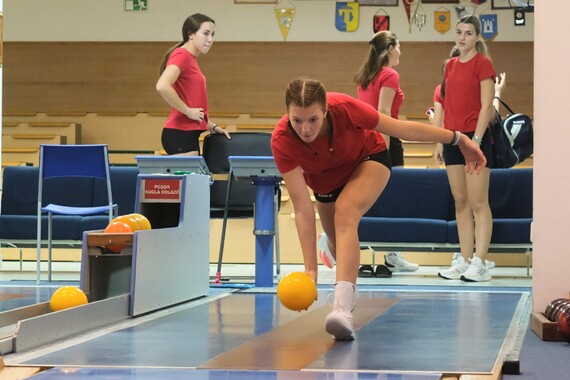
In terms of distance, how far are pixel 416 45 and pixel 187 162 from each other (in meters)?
7.31

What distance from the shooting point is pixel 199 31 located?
271 inches

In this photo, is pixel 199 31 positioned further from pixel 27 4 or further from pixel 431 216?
pixel 27 4

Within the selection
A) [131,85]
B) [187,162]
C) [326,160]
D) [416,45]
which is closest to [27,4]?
[131,85]

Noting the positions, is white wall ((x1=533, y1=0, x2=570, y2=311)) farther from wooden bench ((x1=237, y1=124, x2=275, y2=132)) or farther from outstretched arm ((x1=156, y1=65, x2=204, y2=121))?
wooden bench ((x1=237, y1=124, x2=275, y2=132))

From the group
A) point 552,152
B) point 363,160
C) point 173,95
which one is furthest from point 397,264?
point 363,160

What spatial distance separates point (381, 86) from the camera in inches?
294

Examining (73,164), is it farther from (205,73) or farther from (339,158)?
(205,73)

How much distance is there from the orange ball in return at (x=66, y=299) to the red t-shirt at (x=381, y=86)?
345cm

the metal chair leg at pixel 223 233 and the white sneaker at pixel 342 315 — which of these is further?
the metal chair leg at pixel 223 233

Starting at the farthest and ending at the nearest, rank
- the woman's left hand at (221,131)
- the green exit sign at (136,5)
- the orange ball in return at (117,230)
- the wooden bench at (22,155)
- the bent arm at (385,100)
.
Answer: the green exit sign at (136,5), the wooden bench at (22,155), the bent arm at (385,100), the woman's left hand at (221,131), the orange ball in return at (117,230)

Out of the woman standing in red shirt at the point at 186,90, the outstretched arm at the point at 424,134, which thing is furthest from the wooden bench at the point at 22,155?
the outstretched arm at the point at 424,134

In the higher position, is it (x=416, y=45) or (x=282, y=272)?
(x=416, y=45)

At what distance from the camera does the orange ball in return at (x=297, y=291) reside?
390 centimetres

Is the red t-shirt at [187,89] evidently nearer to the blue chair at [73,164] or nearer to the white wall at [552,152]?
the blue chair at [73,164]
